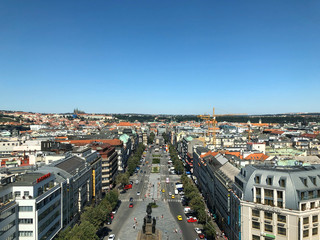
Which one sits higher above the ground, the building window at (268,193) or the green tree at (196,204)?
the building window at (268,193)

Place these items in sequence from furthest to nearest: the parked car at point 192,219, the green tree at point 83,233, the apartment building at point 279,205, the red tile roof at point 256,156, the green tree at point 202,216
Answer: the red tile roof at point 256,156
the parked car at point 192,219
the green tree at point 202,216
the green tree at point 83,233
the apartment building at point 279,205

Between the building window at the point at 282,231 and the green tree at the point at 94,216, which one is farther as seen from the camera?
the green tree at the point at 94,216

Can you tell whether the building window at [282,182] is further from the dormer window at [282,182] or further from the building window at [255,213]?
the building window at [255,213]

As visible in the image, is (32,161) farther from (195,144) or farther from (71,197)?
(195,144)

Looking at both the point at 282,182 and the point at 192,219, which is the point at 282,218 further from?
the point at 192,219

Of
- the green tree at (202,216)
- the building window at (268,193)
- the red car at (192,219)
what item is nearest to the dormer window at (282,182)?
the building window at (268,193)

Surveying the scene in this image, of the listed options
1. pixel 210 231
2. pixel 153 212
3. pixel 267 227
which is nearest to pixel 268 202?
pixel 267 227
